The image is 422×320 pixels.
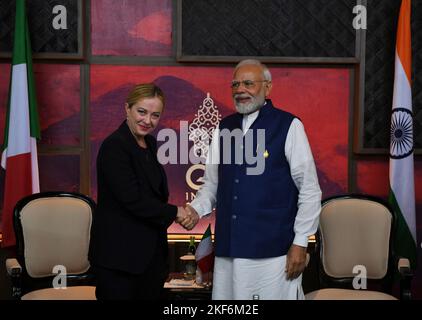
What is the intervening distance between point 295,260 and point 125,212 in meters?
0.75

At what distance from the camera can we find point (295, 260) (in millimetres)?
2508

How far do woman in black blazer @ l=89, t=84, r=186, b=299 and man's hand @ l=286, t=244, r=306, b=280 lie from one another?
53 centimetres

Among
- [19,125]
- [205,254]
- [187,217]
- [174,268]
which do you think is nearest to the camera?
[187,217]

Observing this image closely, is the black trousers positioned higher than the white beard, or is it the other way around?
the white beard

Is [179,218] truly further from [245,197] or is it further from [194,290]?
[194,290]

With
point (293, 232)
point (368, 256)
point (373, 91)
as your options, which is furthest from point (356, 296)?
point (373, 91)

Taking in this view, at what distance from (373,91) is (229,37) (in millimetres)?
1036

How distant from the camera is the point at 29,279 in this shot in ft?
11.3

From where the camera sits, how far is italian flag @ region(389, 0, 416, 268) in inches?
147

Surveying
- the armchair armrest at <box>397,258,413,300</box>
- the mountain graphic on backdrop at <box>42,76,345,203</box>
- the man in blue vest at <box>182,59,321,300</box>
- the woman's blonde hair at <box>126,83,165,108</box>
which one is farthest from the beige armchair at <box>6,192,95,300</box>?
the armchair armrest at <box>397,258,413,300</box>

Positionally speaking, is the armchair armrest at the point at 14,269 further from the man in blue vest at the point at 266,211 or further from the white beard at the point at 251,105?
the white beard at the point at 251,105

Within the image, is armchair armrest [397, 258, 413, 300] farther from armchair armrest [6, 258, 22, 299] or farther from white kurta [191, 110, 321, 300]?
armchair armrest [6, 258, 22, 299]

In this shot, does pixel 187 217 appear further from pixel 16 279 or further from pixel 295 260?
pixel 16 279

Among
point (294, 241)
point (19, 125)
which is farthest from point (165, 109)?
→ point (294, 241)
